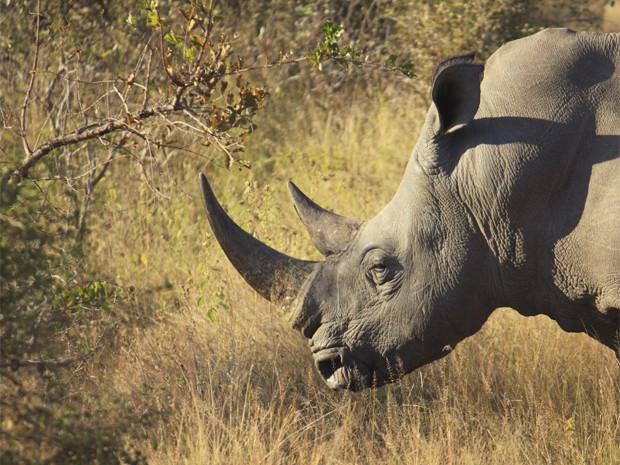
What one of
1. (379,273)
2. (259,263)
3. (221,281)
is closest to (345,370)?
(379,273)

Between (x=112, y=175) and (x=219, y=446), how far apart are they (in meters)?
3.93

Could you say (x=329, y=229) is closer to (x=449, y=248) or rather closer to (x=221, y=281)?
(x=449, y=248)

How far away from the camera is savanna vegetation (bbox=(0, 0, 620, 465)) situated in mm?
4242

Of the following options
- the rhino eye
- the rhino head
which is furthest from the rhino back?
the rhino eye

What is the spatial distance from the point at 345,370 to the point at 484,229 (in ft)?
2.88

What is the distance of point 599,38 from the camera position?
426 cm

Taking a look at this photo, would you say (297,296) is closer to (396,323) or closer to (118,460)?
(396,323)

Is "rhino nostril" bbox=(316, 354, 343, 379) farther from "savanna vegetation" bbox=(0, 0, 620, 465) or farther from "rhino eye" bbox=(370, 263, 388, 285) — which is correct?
"rhino eye" bbox=(370, 263, 388, 285)

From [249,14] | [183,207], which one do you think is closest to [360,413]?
[183,207]

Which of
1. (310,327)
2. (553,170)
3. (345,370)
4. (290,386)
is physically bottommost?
(290,386)

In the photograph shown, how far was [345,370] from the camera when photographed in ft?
15.1

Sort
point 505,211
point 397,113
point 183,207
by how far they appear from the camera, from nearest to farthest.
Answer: point 505,211, point 183,207, point 397,113

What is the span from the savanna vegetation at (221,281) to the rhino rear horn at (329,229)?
37cm

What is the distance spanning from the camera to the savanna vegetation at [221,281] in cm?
424
